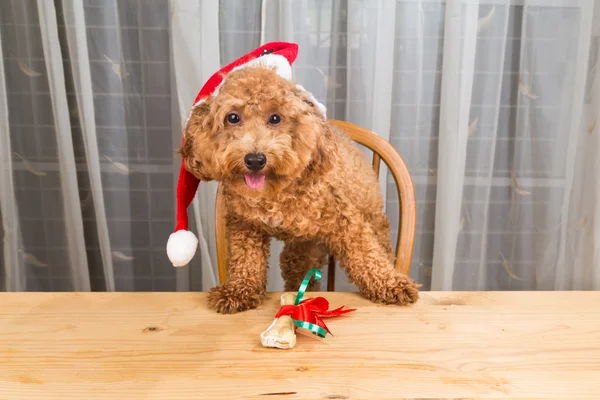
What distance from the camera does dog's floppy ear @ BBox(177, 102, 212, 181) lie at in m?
0.79

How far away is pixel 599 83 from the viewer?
145 cm

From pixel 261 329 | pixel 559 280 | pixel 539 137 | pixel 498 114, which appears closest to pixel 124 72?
pixel 261 329

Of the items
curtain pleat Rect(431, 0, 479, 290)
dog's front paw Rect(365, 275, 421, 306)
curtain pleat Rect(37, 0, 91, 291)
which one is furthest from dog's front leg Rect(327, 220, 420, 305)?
curtain pleat Rect(37, 0, 91, 291)

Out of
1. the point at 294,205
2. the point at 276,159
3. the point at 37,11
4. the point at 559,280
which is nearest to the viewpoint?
the point at 276,159

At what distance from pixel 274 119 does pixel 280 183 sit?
11cm

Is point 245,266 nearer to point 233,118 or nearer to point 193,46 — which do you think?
point 233,118

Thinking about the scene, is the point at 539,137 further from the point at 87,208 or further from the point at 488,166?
the point at 87,208

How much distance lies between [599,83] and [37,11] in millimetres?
1735

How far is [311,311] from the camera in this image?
761 mm

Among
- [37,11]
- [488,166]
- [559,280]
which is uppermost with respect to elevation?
[37,11]

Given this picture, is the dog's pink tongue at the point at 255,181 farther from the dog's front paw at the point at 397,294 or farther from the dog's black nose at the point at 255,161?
the dog's front paw at the point at 397,294

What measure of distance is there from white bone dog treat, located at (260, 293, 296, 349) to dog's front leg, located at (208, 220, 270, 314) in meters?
0.13

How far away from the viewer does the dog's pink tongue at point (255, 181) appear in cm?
76

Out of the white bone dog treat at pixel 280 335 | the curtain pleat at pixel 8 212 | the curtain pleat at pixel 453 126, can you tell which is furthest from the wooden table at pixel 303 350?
the curtain pleat at pixel 8 212
